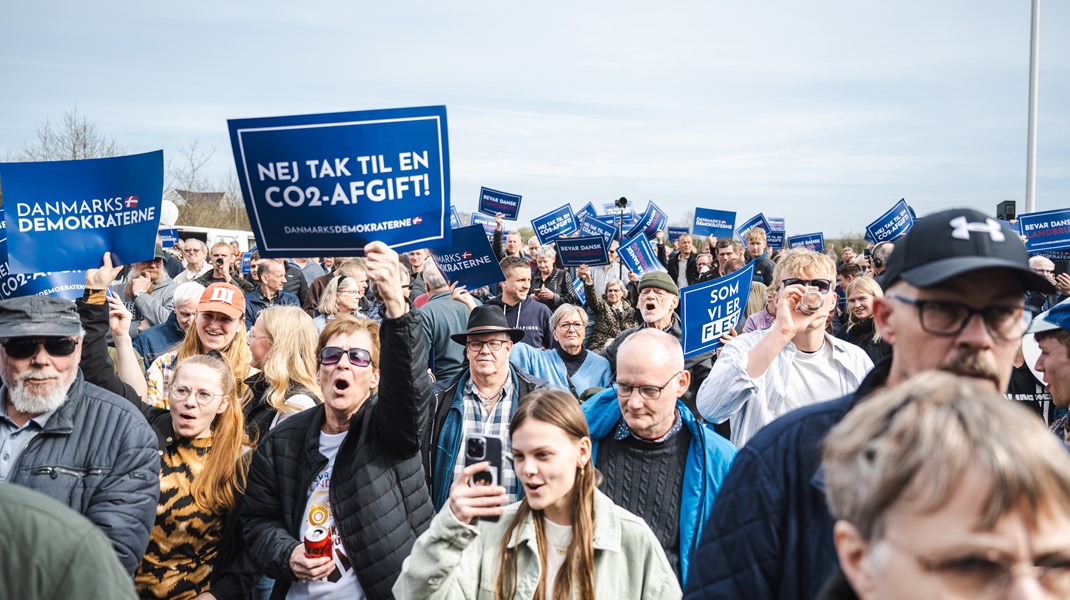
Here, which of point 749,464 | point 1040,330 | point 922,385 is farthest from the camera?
point 1040,330

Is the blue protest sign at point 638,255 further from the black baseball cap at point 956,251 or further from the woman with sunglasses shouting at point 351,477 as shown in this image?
the black baseball cap at point 956,251

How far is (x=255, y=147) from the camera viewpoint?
374 cm

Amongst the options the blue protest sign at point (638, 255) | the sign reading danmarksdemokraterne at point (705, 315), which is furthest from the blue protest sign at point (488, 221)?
the sign reading danmarksdemokraterne at point (705, 315)

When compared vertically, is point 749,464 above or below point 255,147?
below

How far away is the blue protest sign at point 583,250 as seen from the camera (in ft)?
42.2

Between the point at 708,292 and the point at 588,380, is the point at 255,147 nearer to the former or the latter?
the point at 708,292

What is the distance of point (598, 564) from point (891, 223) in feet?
40.5

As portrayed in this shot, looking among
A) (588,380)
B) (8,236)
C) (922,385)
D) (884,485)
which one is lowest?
(588,380)

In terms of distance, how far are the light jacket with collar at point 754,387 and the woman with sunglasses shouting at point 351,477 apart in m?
1.36

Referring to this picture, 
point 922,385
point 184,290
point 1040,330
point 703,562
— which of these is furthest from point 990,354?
point 184,290

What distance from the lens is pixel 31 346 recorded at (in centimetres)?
388

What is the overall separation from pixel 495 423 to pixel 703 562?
128 inches

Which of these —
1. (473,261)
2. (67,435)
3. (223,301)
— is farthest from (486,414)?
(473,261)

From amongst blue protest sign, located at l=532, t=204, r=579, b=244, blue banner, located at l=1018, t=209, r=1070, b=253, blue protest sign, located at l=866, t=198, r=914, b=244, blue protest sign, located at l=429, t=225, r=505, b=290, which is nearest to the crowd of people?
blue protest sign, located at l=429, t=225, r=505, b=290
